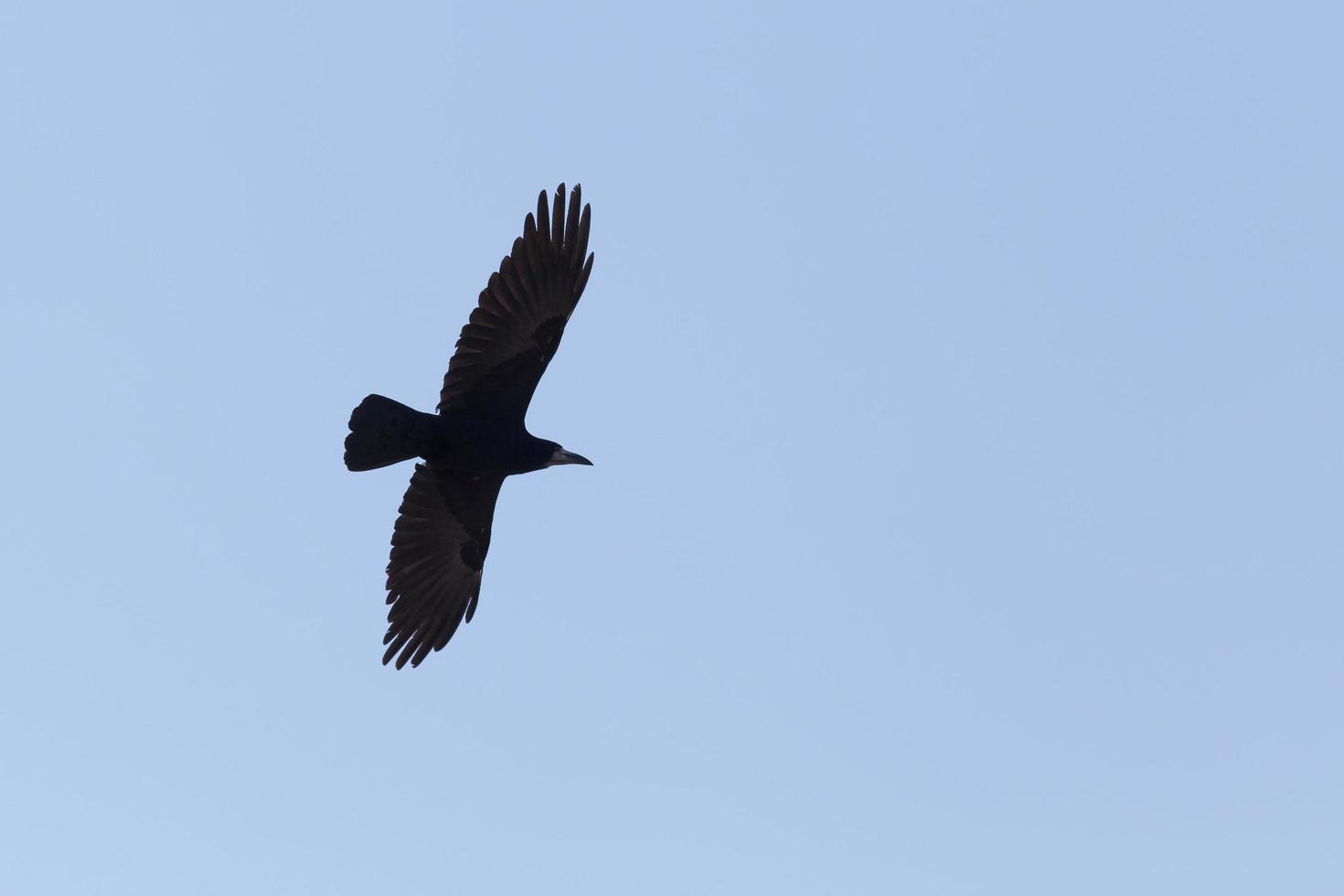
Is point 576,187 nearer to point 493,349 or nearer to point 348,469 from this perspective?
point 493,349

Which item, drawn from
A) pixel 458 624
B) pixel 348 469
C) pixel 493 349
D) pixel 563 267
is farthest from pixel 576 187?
pixel 458 624

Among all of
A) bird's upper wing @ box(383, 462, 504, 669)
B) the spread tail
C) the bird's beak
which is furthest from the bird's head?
the spread tail

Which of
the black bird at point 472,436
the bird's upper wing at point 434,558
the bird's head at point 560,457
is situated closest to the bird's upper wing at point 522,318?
the black bird at point 472,436

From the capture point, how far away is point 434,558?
17.2 meters

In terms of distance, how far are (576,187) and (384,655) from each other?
17.1 feet

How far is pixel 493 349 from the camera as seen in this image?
1612 centimetres

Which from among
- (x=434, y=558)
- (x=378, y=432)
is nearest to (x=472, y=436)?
(x=378, y=432)

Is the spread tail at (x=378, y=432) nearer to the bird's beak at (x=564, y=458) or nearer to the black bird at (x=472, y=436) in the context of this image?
the black bird at (x=472, y=436)

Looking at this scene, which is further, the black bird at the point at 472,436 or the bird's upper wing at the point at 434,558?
the bird's upper wing at the point at 434,558

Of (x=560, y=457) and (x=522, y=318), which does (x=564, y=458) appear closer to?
(x=560, y=457)

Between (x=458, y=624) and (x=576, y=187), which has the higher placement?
(x=576, y=187)

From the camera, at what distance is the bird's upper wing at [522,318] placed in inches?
619

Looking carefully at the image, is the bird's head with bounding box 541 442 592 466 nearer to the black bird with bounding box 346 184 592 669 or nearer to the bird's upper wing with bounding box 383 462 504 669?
the black bird with bounding box 346 184 592 669

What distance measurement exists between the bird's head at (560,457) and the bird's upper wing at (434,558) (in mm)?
790
